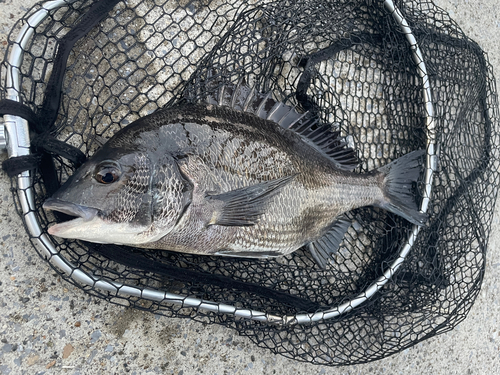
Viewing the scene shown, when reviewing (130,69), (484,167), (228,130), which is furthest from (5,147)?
(484,167)

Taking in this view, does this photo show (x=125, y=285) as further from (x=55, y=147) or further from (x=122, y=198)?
(x=55, y=147)

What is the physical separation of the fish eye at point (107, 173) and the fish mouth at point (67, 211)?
112 millimetres

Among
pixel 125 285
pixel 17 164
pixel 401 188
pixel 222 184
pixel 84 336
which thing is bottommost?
pixel 84 336

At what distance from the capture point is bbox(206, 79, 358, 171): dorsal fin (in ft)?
5.18

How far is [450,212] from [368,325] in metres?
0.81

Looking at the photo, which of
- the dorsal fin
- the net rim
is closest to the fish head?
the net rim

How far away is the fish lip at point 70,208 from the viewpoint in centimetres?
121

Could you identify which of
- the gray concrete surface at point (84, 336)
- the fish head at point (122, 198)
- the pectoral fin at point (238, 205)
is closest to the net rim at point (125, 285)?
the gray concrete surface at point (84, 336)

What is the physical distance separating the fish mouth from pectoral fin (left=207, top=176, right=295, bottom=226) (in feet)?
1.42

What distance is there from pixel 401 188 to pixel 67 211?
62.3 inches

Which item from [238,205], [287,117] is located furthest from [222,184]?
[287,117]

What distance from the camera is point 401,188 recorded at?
190 cm

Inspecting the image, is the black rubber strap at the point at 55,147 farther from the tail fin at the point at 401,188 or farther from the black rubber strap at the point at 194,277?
the tail fin at the point at 401,188

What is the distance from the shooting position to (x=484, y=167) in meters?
2.18
